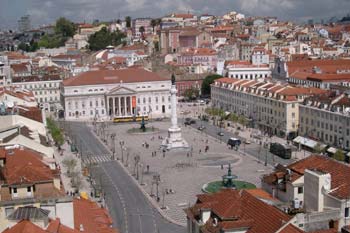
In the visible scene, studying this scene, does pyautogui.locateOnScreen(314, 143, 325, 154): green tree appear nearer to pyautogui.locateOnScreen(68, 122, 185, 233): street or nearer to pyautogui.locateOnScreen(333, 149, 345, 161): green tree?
pyautogui.locateOnScreen(333, 149, 345, 161): green tree

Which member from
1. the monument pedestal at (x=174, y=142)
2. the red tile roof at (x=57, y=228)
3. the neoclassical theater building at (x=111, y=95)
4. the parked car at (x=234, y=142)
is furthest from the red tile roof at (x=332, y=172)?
the neoclassical theater building at (x=111, y=95)

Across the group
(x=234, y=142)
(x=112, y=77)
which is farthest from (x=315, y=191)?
(x=112, y=77)

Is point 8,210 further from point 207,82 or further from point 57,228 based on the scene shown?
point 207,82

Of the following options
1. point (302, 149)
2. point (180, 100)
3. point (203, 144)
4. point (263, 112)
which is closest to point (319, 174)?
point (302, 149)

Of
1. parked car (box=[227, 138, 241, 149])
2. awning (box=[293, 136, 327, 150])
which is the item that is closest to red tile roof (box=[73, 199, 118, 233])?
awning (box=[293, 136, 327, 150])

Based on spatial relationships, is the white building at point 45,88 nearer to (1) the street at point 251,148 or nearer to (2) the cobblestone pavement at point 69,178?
(1) the street at point 251,148
